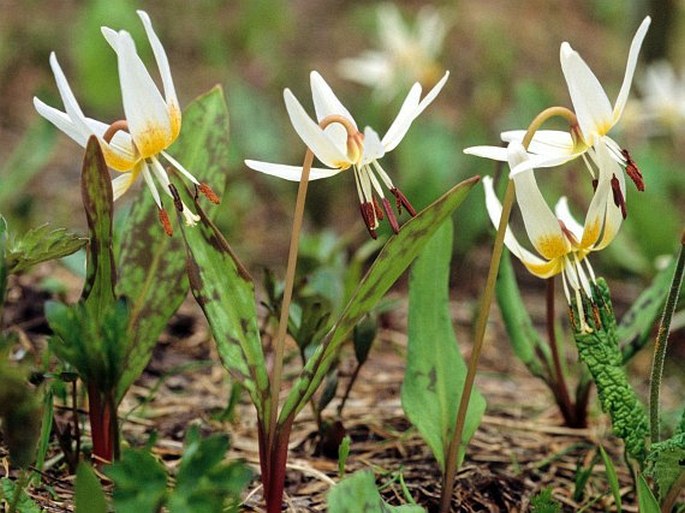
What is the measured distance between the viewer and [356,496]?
1.29 meters

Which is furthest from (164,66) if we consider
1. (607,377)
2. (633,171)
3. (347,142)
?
(607,377)

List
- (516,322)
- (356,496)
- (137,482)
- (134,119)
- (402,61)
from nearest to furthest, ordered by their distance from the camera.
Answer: (137,482)
(356,496)
(134,119)
(516,322)
(402,61)

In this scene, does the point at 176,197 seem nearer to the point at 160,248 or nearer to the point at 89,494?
the point at 160,248

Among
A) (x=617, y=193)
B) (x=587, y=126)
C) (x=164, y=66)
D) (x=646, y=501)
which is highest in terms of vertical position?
(x=164, y=66)

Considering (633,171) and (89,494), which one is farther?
(633,171)

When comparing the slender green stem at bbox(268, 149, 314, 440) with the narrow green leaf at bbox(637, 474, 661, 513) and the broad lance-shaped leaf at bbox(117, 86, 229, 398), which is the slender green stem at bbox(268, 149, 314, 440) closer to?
the broad lance-shaped leaf at bbox(117, 86, 229, 398)

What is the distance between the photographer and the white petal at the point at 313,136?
4.41 feet

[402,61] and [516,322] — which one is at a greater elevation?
[402,61]

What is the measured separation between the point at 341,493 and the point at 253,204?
107 inches

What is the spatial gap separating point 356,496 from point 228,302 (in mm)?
398

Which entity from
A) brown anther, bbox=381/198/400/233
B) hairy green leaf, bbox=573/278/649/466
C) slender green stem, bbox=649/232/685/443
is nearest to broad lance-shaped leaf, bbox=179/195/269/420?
brown anther, bbox=381/198/400/233

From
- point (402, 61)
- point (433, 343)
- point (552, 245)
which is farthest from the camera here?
point (402, 61)

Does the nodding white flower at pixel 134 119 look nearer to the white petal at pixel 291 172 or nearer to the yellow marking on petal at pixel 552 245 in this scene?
the white petal at pixel 291 172

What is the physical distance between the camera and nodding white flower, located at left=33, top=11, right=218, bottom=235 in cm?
136
